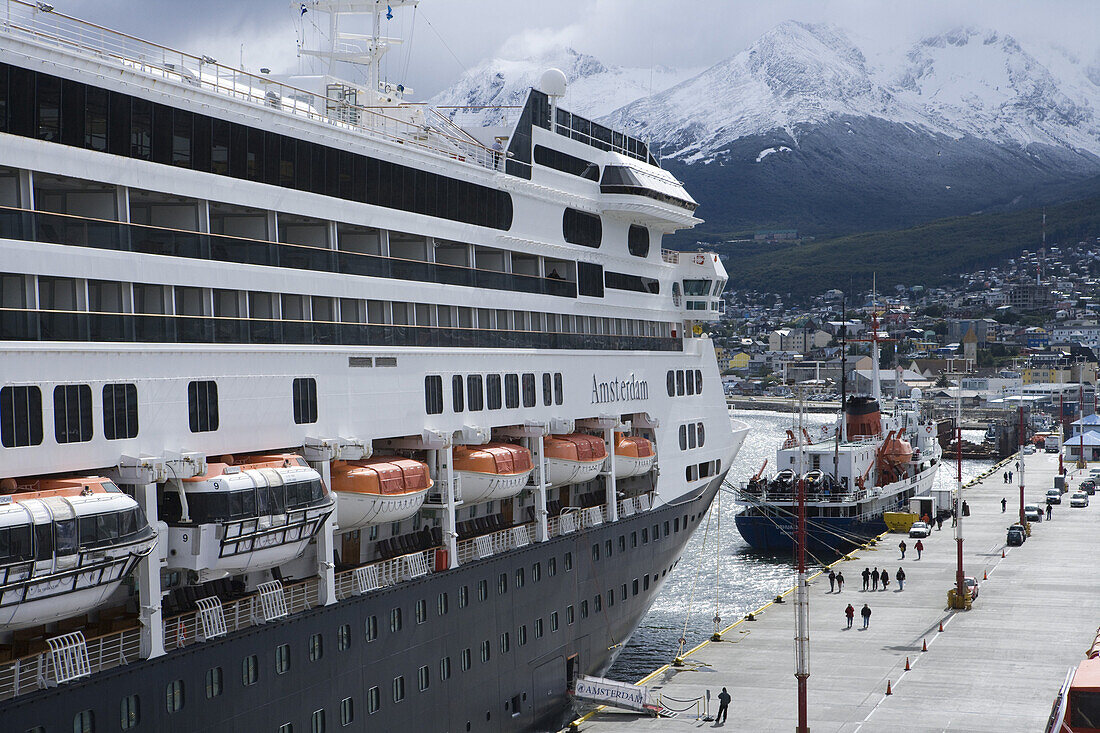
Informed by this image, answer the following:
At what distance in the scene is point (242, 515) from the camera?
741 inches

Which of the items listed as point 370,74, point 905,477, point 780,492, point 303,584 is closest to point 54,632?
point 303,584

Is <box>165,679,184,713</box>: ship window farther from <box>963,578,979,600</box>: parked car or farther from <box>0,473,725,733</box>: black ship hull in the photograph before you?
<box>963,578,979,600</box>: parked car

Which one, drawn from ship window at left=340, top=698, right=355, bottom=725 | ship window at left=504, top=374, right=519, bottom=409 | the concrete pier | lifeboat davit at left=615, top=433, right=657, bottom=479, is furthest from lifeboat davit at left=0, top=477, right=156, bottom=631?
lifeboat davit at left=615, top=433, right=657, bottom=479

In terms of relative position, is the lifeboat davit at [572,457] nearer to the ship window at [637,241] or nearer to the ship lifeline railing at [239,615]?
the ship lifeline railing at [239,615]

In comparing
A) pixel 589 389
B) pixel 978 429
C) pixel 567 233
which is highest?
pixel 567 233

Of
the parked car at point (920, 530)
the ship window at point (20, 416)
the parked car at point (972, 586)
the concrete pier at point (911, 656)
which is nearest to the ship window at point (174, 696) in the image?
the ship window at point (20, 416)

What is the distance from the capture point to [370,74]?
30062 millimetres

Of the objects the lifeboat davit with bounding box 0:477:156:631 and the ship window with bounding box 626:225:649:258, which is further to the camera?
the ship window with bounding box 626:225:649:258

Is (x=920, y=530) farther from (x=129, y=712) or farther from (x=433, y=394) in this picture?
(x=129, y=712)

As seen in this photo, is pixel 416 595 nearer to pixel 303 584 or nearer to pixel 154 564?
pixel 303 584

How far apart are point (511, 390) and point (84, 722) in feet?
46.4

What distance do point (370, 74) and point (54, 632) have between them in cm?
1705

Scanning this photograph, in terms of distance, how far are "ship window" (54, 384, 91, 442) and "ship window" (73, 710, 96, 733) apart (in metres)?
3.95

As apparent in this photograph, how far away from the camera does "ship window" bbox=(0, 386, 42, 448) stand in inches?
639
